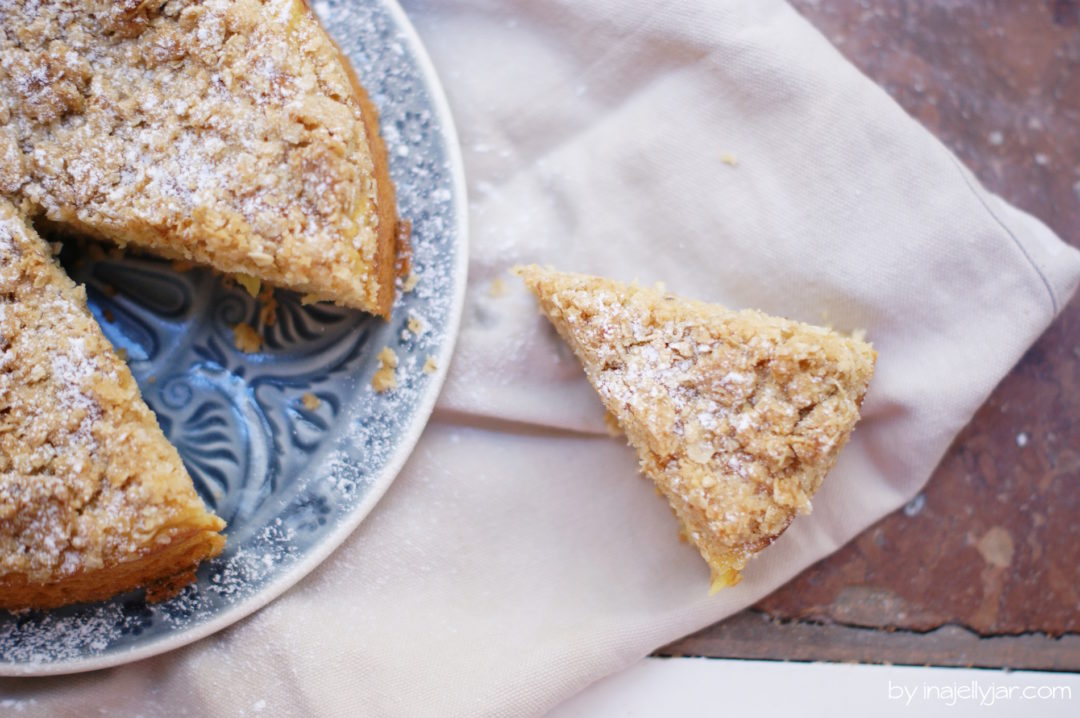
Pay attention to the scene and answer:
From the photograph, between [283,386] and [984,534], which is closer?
[283,386]

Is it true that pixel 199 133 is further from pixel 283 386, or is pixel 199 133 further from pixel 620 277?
pixel 620 277

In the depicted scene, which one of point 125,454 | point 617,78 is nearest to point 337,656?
point 125,454

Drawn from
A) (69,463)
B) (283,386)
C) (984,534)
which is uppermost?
(69,463)

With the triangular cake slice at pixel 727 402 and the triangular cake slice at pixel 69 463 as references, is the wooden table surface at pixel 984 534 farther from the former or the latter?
the triangular cake slice at pixel 69 463

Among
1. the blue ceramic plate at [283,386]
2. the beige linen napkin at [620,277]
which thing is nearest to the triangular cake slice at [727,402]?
the beige linen napkin at [620,277]

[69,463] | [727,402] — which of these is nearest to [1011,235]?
[727,402]

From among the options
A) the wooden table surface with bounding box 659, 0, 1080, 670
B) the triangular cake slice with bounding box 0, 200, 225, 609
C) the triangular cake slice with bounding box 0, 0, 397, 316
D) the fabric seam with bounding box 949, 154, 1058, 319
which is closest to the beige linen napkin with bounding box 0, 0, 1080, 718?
the fabric seam with bounding box 949, 154, 1058, 319

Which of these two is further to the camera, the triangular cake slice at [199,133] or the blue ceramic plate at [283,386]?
the blue ceramic plate at [283,386]

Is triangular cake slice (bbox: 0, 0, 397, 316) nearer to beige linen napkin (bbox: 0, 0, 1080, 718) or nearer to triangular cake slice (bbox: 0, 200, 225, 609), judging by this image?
triangular cake slice (bbox: 0, 200, 225, 609)
